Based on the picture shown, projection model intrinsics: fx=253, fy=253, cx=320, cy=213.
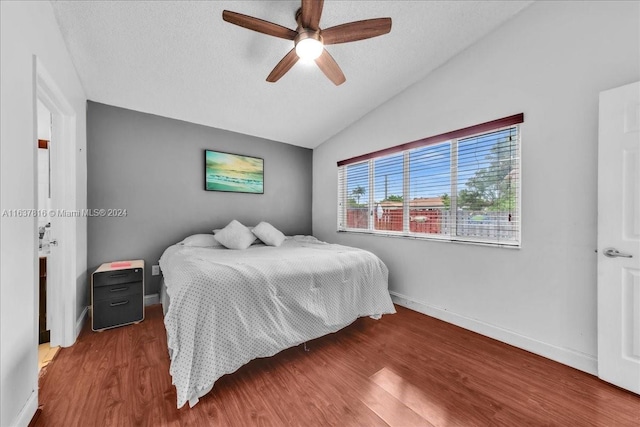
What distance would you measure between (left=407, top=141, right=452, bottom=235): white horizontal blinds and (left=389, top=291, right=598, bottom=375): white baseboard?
0.88 m

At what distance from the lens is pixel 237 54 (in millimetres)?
2348

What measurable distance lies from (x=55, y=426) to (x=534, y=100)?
392cm

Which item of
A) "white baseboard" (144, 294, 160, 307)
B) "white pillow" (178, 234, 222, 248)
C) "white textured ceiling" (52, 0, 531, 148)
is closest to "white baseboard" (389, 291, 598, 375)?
"white pillow" (178, 234, 222, 248)

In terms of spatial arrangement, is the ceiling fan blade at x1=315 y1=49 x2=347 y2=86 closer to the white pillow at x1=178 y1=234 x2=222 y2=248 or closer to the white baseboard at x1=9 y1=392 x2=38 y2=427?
the white pillow at x1=178 y1=234 x2=222 y2=248

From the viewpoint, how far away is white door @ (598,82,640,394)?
1640mm

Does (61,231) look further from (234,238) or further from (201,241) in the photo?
(234,238)

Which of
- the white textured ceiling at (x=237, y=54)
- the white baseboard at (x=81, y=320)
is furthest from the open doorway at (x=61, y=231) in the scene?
the white textured ceiling at (x=237, y=54)

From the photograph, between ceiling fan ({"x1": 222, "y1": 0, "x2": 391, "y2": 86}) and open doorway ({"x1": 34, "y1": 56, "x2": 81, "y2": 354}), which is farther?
open doorway ({"x1": 34, "y1": 56, "x2": 81, "y2": 354})

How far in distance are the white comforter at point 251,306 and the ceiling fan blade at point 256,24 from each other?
1.70m

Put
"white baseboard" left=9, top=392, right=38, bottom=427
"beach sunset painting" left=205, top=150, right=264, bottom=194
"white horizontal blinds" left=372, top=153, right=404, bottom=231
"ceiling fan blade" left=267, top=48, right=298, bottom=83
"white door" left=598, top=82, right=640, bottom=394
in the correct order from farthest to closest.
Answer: "beach sunset painting" left=205, top=150, right=264, bottom=194
"white horizontal blinds" left=372, top=153, right=404, bottom=231
"ceiling fan blade" left=267, top=48, right=298, bottom=83
"white door" left=598, top=82, right=640, bottom=394
"white baseboard" left=9, top=392, right=38, bottom=427

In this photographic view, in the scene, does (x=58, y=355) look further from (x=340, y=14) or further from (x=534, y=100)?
(x=534, y=100)

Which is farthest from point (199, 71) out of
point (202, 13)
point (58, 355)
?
point (58, 355)

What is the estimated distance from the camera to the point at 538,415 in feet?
4.80

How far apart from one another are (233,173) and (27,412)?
296 centimetres
